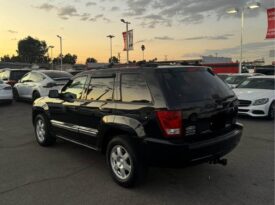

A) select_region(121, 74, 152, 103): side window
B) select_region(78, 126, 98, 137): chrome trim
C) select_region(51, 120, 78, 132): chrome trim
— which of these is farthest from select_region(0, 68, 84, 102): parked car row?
select_region(121, 74, 152, 103): side window

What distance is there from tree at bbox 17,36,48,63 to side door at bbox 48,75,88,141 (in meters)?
132

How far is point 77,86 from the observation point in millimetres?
6387

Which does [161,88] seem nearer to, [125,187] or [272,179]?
[125,187]

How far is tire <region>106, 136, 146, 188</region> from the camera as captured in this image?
478 cm

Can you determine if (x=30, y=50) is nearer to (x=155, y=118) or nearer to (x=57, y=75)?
(x=57, y=75)

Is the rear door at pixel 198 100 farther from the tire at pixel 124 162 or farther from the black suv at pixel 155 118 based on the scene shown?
the tire at pixel 124 162

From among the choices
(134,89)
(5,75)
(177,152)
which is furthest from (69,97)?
(5,75)

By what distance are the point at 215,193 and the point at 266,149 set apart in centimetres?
290

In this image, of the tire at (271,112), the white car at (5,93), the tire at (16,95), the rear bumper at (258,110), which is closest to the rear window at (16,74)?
the tire at (16,95)

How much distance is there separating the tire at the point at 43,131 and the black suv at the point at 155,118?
1617mm

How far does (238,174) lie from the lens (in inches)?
220

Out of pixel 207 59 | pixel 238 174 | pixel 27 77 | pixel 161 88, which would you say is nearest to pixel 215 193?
pixel 238 174

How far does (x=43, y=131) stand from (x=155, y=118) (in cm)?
378

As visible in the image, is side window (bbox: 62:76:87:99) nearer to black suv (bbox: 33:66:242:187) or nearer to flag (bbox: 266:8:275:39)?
black suv (bbox: 33:66:242:187)
